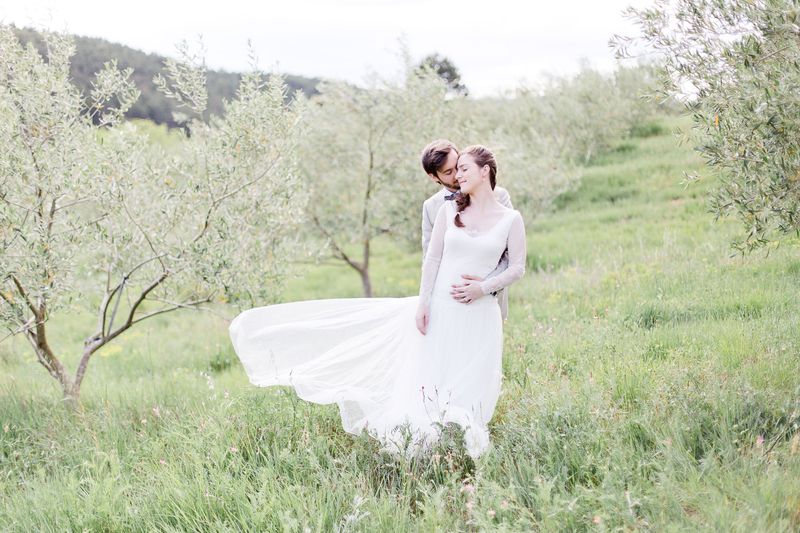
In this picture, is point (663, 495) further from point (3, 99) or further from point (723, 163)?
point (3, 99)

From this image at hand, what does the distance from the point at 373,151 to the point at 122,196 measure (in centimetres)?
884

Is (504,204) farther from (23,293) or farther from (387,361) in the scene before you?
(23,293)

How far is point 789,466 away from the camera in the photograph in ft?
13.9

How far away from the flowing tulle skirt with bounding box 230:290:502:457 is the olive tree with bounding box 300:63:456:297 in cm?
846

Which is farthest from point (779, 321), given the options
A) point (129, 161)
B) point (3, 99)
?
point (3, 99)

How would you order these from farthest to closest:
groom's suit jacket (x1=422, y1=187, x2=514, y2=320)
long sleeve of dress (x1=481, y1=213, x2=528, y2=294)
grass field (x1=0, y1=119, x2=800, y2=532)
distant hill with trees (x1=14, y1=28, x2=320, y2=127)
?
distant hill with trees (x1=14, y1=28, x2=320, y2=127) < groom's suit jacket (x1=422, y1=187, x2=514, y2=320) < long sleeve of dress (x1=481, y1=213, x2=528, y2=294) < grass field (x1=0, y1=119, x2=800, y2=532)

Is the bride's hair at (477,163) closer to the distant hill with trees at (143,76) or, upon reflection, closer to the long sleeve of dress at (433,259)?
the long sleeve of dress at (433,259)

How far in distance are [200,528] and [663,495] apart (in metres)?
3.22

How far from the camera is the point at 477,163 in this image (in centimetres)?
565

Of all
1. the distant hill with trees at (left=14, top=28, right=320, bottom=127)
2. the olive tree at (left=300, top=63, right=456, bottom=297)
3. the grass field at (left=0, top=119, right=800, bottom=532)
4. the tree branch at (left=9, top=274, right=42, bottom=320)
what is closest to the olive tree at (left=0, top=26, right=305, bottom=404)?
the tree branch at (left=9, top=274, right=42, bottom=320)

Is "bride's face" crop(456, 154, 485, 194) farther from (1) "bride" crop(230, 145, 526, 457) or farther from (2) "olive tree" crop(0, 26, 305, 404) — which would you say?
(2) "olive tree" crop(0, 26, 305, 404)

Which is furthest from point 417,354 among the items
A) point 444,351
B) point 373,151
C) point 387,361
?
point 373,151

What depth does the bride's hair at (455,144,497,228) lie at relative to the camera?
18.6 ft

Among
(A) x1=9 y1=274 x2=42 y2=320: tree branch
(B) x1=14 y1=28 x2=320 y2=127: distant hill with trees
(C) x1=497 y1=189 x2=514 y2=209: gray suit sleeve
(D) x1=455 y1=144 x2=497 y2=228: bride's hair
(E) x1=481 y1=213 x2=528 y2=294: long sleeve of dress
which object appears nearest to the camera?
(E) x1=481 y1=213 x2=528 y2=294: long sleeve of dress
